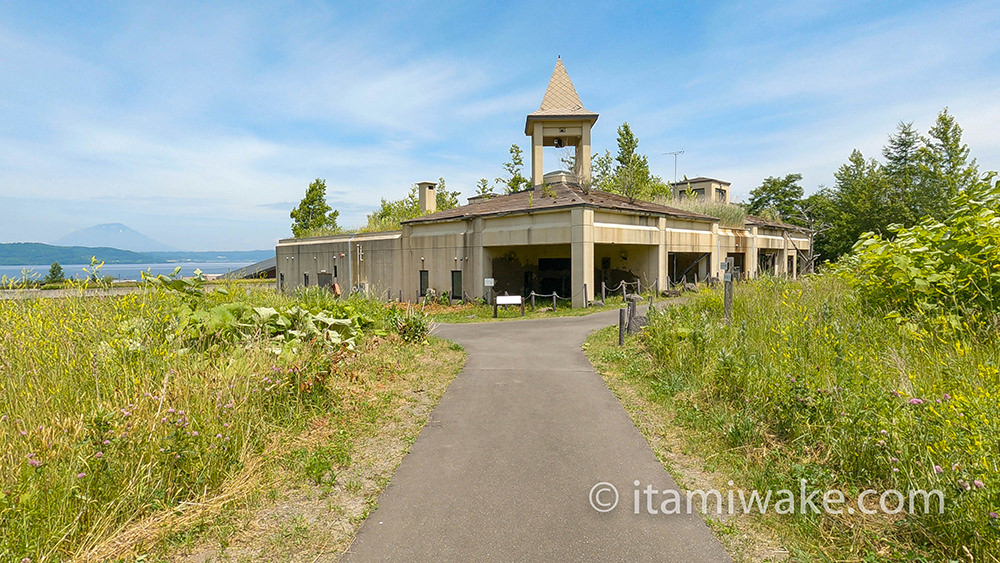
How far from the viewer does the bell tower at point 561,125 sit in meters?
26.5

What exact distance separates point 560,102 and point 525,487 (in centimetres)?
2634

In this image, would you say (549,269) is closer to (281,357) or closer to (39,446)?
(281,357)

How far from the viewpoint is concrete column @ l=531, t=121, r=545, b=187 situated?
26.9 meters

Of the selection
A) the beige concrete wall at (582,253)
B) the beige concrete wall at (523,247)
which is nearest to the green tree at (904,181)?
the beige concrete wall at (523,247)

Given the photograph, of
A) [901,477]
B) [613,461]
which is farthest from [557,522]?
[901,477]

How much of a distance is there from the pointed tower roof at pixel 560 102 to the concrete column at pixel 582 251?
339 inches

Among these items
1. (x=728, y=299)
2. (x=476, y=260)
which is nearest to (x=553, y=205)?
(x=476, y=260)

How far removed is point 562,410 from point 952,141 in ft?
178

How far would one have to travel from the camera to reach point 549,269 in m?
26.7

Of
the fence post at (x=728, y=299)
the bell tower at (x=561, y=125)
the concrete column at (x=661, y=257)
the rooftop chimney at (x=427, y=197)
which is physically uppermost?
the bell tower at (x=561, y=125)

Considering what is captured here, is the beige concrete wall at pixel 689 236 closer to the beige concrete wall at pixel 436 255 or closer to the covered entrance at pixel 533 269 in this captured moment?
the covered entrance at pixel 533 269

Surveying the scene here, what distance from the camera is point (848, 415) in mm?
4301

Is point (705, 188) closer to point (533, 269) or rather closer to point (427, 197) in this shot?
point (427, 197)

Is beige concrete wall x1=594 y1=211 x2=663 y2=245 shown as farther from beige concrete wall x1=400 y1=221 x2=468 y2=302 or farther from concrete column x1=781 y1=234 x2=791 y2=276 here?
concrete column x1=781 y1=234 x2=791 y2=276
